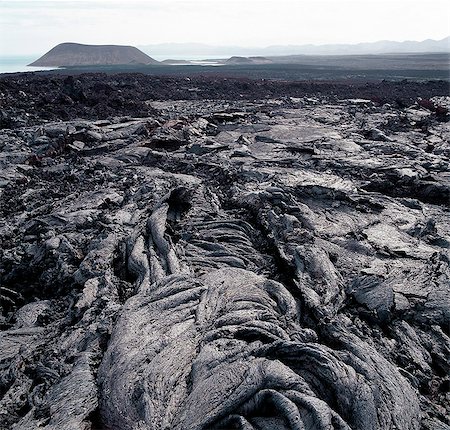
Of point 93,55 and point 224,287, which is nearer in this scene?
point 224,287

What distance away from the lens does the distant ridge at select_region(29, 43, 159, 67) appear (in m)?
94.3

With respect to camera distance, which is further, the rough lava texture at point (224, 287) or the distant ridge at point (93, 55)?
the distant ridge at point (93, 55)

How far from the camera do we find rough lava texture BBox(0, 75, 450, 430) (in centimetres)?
359

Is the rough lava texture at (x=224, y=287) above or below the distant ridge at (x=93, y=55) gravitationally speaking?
below

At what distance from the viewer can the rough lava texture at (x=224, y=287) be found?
359 cm

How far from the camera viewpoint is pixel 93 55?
3905 inches

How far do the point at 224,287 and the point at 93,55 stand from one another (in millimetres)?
105494

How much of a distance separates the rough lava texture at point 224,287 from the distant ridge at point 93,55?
90.0 meters

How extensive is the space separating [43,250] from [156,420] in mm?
4057

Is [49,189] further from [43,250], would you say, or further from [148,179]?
[43,250]

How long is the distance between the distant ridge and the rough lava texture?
90.0 meters

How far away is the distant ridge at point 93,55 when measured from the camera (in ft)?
309

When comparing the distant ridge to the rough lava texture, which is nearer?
the rough lava texture

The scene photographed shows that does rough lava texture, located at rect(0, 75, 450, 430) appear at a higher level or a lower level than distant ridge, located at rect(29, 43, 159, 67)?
lower
